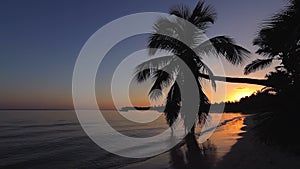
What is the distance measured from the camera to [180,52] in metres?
10.5

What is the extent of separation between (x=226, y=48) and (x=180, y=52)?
75.8 inches

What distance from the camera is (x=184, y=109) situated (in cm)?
1054

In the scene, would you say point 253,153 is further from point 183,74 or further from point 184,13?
point 184,13

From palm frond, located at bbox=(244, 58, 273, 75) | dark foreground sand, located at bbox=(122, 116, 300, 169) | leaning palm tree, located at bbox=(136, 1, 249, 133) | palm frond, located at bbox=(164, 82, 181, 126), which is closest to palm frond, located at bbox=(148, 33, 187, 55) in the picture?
leaning palm tree, located at bbox=(136, 1, 249, 133)

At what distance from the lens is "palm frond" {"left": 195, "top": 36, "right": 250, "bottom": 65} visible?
9523 millimetres

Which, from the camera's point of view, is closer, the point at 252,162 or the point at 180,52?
the point at 252,162

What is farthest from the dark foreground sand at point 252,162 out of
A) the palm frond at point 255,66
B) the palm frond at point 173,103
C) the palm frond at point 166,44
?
the palm frond at point 255,66

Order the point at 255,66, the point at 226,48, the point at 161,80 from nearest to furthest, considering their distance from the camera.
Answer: the point at 226,48
the point at 161,80
the point at 255,66

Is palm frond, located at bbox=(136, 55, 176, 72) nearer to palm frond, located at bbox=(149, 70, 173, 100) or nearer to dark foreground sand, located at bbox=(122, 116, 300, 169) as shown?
palm frond, located at bbox=(149, 70, 173, 100)

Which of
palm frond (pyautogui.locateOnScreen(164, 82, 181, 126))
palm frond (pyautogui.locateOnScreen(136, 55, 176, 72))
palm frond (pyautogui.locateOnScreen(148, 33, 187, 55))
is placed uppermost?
palm frond (pyautogui.locateOnScreen(148, 33, 187, 55))

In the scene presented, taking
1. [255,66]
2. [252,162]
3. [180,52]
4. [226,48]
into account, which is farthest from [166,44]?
[255,66]

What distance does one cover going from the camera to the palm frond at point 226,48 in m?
9.52

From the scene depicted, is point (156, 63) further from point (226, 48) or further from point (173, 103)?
point (226, 48)

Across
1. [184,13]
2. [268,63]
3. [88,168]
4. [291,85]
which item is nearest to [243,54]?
[291,85]
